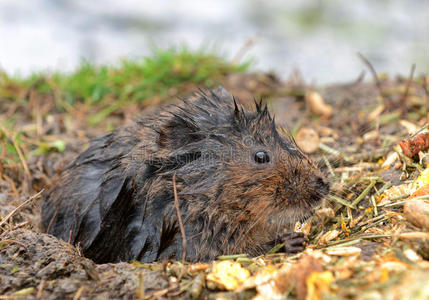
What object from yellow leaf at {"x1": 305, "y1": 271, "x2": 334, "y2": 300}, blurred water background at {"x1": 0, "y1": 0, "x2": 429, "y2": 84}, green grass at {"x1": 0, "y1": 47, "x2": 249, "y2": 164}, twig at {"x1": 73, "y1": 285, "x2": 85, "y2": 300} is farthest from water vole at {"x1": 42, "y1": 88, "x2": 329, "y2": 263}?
blurred water background at {"x1": 0, "y1": 0, "x2": 429, "y2": 84}

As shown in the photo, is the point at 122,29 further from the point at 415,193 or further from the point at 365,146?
the point at 415,193

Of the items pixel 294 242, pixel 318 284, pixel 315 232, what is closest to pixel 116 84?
pixel 315 232

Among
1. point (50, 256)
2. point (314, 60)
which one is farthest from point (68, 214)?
point (314, 60)

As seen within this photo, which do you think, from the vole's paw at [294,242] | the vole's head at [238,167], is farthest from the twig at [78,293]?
the vole's paw at [294,242]

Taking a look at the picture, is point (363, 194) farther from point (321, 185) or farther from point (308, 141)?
point (308, 141)

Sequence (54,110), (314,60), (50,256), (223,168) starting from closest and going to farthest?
(50,256), (223,168), (54,110), (314,60)

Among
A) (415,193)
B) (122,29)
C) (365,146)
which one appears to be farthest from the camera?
(122,29)

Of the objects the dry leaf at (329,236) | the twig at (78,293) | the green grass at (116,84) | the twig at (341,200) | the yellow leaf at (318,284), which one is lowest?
the twig at (78,293)

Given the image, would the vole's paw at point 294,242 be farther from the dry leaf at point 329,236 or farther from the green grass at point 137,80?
the green grass at point 137,80
